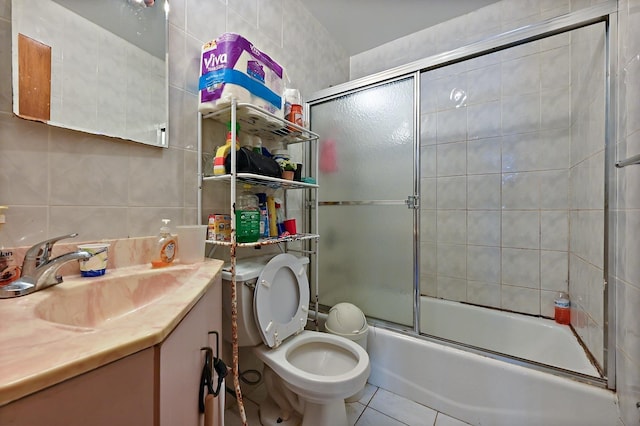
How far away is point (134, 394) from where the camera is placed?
41 cm

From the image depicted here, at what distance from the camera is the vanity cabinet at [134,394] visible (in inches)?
12.0

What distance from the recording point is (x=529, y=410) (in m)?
1.16

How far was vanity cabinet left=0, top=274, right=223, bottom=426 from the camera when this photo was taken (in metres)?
0.31

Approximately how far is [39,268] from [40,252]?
0.20ft

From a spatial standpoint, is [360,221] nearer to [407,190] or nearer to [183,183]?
[407,190]

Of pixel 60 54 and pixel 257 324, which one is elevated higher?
pixel 60 54

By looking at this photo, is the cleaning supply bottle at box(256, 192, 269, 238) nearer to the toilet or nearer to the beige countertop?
the toilet

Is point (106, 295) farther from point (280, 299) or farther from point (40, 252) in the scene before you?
point (280, 299)

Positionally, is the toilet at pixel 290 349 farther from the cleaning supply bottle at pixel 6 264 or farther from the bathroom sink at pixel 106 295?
the cleaning supply bottle at pixel 6 264

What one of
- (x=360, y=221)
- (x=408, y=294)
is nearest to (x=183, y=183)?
(x=360, y=221)

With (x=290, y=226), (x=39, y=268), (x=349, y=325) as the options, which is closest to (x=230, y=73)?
(x=290, y=226)

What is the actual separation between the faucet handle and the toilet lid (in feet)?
2.18

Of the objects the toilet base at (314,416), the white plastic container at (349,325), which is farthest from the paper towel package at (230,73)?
the toilet base at (314,416)

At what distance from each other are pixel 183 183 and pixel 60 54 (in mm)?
542
